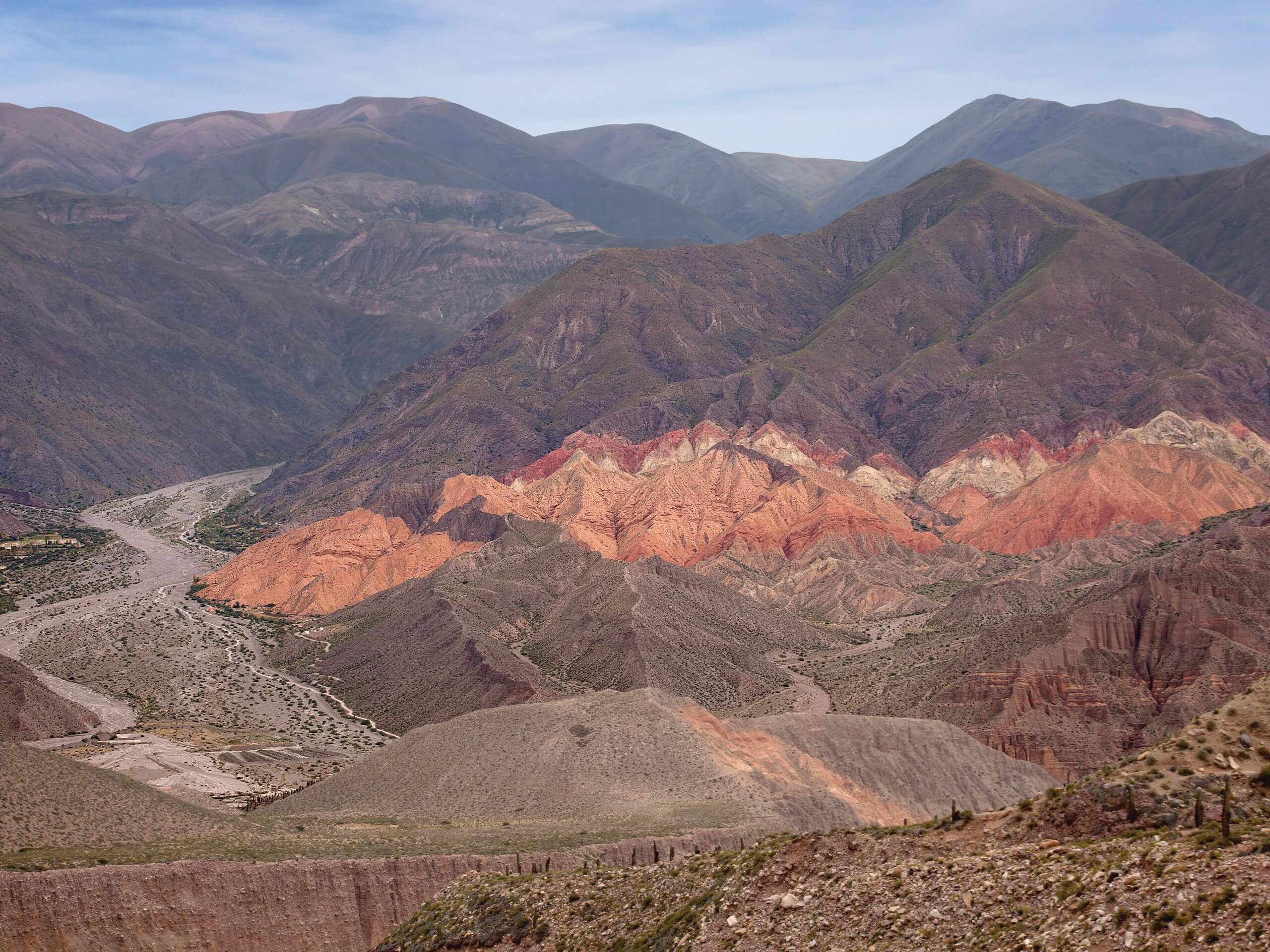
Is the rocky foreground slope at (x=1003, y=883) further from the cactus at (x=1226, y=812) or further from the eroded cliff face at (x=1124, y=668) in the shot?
the eroded cliff face at (x=1124, y=668)

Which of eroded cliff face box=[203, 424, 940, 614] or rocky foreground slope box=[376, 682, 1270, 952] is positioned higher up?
rocky foreground slope box=[376, 682, 1270, 952]

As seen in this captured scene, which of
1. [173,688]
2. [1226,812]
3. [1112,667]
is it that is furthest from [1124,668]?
[173,688]

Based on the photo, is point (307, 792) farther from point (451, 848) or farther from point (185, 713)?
point (185, 713)

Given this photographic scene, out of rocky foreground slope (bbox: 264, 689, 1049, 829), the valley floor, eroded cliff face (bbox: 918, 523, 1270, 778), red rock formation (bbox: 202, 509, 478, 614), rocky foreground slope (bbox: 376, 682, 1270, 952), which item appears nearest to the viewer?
rocky foreground slope (bbox: 376, 682, 1270, 952)

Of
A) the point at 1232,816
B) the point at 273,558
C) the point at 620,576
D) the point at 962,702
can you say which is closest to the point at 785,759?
the point at 962,702

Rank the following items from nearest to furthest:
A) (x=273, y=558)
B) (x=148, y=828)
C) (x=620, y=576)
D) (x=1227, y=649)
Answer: (x=148, y=828) < (x=1227, y=649) < (x=620, y=576) < (x=273, y=558)

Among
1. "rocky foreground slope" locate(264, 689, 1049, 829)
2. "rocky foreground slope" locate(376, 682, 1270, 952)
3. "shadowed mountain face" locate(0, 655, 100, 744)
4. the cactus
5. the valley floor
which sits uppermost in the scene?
the cactus

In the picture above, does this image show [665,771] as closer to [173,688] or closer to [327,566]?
[173,688]

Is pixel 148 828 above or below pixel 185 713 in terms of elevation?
above

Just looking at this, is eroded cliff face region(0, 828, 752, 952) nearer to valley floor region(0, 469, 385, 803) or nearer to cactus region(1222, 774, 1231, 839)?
valley floor region(0, 469, 385, 803)

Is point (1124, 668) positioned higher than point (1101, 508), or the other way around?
point (1101, 508)

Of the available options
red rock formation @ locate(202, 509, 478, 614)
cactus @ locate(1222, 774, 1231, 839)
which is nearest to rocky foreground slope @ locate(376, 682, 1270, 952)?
cactus @ locate(1222, 774, 1231, 839)
